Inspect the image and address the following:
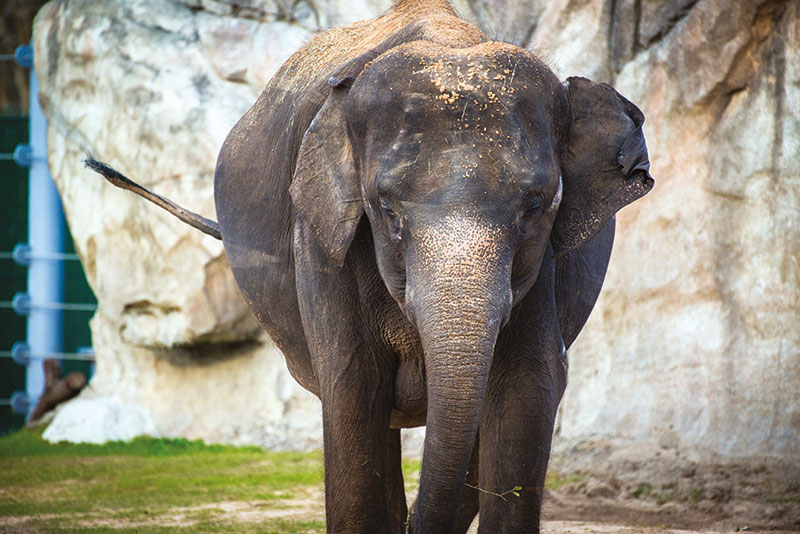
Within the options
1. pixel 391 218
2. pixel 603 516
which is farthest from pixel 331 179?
pixel 603 516

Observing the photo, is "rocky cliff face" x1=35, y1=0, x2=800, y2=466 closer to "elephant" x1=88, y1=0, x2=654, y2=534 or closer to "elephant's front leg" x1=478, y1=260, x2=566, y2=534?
"elephant" x1=88, y1=0, x2=654, y2=534

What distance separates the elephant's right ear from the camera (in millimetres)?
3090

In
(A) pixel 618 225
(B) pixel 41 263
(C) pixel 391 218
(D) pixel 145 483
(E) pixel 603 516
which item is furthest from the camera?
(B) pixel 41 263

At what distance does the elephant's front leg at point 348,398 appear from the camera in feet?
11.0

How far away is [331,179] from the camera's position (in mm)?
3121

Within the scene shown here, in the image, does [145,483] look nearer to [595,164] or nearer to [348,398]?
[348,398]

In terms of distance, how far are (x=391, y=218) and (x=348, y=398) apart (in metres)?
0.69

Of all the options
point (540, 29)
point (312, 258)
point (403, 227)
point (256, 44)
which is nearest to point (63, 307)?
→ point (256, 44)

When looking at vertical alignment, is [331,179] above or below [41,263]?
below

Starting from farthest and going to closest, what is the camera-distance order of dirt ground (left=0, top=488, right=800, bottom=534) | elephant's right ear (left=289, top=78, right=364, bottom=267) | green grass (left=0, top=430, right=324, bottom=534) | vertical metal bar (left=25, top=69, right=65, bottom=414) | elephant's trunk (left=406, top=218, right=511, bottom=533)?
vertical metal bar (left=25, top=69, right=65, bottom=414), green grass (left=0, top=430, right=324, bottom=534), dirt ground (left=0, top=488, right=800, bottom=534), elephant's right ear (left=289, top=78, right=364, bottom=267), elephant's trunk (left=406, top=218, right=511, bottom=533)

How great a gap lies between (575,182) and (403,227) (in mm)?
601

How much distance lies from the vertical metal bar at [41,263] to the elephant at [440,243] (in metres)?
5.92

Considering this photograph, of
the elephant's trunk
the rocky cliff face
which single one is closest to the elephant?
the elephant's trunk

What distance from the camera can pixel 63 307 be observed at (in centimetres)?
941
